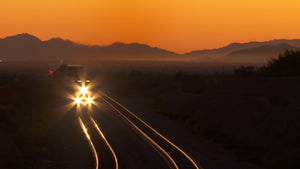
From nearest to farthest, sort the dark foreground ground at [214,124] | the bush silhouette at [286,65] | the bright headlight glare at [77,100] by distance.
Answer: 1. the dark foreground ground at [214,124]
2. the bright headlight glare at [77,100]
3. the bush silhouette at [286,65]

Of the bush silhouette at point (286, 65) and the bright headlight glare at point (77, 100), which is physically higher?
the bush silhouette at point (286, 65)

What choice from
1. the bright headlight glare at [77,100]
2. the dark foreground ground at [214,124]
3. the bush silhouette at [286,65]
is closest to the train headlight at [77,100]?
the bright headlight glare at [77,100]

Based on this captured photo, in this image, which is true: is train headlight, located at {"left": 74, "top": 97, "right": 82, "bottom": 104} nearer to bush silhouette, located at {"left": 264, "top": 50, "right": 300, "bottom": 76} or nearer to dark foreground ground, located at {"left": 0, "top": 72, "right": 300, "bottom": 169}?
dark foreground ground, located at {"left": 0, "top": 72, "right": 300, "bottom": 169}

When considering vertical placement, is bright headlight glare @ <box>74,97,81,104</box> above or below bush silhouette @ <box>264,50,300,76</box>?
below

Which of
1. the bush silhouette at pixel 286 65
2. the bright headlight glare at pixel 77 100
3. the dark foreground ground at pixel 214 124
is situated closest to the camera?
the dark foreground ground at pixel 214 124

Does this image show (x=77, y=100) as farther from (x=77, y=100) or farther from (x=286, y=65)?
(x=286, y=65)

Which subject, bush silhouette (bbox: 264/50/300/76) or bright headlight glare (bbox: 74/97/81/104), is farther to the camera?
A: bush silhouette (bbox: 264/50/300/76)

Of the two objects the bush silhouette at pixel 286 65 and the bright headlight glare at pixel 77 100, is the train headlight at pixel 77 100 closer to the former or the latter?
the bright headlight glare at pixel 77 100

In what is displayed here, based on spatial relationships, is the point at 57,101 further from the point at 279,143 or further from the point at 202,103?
the point at 279,143

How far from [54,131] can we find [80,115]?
418 cm

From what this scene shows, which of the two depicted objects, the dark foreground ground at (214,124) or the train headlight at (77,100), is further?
the train headlight at (77,100)

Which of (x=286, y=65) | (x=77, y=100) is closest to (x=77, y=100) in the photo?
(x=77, y=100)

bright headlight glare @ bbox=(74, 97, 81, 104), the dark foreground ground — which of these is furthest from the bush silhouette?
bright headlight glare @ bbox=(74, 97, 81, 104)

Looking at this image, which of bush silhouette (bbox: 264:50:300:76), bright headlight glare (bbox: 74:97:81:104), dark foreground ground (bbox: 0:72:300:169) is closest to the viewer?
dark foreground ground (bbox: 0:72:300:169)
